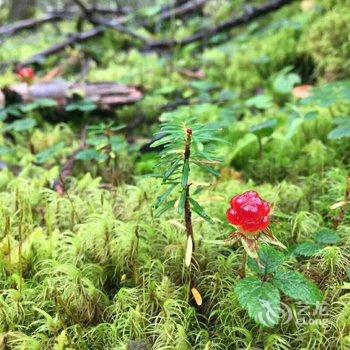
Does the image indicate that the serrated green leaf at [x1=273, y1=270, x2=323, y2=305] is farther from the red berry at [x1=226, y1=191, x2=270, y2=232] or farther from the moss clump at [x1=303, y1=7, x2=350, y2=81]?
the moss clump at [x1=303, y1=7, x2=350, y2=81]

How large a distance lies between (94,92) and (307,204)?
177 cm

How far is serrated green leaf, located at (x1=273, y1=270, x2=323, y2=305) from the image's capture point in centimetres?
121

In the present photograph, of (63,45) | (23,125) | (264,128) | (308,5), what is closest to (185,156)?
(264,128)

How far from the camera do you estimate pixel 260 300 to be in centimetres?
121

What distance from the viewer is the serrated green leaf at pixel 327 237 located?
1524 mm

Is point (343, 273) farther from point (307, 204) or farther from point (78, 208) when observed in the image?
point (78, 208)

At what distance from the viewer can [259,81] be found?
348cm

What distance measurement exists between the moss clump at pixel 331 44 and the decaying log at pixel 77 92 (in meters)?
1.31

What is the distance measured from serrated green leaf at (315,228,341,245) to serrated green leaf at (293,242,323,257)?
4 cm

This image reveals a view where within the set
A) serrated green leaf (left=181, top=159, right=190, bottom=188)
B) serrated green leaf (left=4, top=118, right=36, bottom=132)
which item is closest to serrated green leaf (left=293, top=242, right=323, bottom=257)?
serrated green leaf (left=181, top=159, right=190, bottom=188)

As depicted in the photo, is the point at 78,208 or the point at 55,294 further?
the point at 78,208

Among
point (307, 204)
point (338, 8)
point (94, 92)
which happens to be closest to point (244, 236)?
point (307, 204)

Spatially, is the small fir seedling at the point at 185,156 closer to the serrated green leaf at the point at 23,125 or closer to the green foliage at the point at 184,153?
the green foliage at the point at 184,153

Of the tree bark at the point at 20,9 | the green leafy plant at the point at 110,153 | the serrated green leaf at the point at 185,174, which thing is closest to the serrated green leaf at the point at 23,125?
the green leafy plant at the point at 110,153
